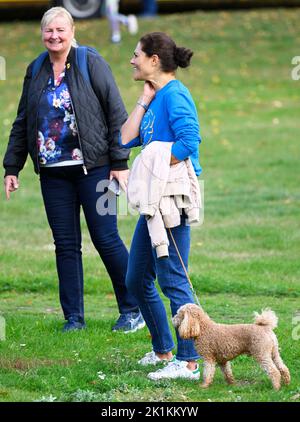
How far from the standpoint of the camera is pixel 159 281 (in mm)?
5918

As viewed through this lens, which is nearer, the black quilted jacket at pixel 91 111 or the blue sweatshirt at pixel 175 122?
the blue sweatshirt at pixel 175 122

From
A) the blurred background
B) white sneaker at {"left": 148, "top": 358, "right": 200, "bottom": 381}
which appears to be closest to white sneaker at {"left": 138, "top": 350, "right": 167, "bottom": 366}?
white sneaker at {"left": 148, "top": 358, "right": 200, "bottom": 381}

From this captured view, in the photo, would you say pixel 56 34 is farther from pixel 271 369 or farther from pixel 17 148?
pixel 271 369

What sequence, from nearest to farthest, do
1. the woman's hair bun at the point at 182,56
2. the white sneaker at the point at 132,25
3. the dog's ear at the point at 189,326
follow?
the dog's ear at the point at 189,326 < the woman's hair bun at the point at 182,56 < the white sneaker at the point at 132,25

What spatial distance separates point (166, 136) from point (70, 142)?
4.52 feet

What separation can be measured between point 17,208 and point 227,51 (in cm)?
1071

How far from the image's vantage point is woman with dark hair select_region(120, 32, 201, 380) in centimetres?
568

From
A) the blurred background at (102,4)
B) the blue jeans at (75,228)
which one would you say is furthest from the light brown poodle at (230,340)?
the blurred background at (102,4)

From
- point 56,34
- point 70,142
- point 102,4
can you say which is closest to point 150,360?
point 70,142

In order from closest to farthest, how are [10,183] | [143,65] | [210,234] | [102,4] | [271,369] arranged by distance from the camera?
[271,369]
[143,65]
[10,183]
[210,234]
[102,4]

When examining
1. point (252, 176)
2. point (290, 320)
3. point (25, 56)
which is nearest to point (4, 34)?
point (25, 56)

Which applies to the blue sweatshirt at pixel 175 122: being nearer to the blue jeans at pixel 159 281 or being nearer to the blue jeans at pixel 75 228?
the blue jeans at pixel 159 281

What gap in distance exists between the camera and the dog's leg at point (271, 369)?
18.1 feet

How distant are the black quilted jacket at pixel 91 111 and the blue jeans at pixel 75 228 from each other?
0.12 metres
